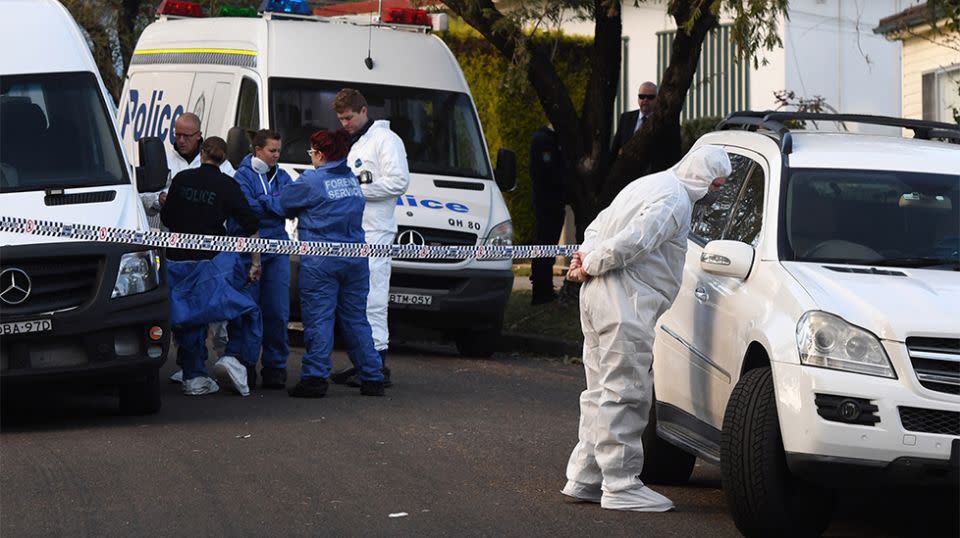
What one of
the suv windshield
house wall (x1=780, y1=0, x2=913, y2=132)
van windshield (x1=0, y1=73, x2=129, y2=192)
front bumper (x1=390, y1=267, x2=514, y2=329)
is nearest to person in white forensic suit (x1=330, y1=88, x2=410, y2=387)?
front bumper (x1=390, y1=267, x2=514, y2=329)

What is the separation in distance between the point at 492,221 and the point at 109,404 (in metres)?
4.08

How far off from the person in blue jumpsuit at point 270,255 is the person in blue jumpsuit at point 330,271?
36 cm

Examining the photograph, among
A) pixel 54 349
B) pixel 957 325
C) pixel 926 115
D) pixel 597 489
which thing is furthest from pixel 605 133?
pixel 957 325

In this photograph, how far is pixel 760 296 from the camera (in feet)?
23.9

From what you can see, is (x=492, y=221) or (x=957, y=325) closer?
(x=957, y=325)

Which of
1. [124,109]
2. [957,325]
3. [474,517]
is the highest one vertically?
[124,109]

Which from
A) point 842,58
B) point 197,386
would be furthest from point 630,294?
point 842,58

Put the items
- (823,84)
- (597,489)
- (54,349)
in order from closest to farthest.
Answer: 1. (597,489)
2. (54,349)
3. (823,84)

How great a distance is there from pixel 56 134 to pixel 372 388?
2.69 meters

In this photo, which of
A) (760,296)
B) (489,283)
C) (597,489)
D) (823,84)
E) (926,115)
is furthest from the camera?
(823,84)

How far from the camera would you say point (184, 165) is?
42.4ft

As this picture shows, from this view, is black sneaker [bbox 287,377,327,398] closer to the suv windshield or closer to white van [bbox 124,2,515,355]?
white van [bbox 124,2,515,355]

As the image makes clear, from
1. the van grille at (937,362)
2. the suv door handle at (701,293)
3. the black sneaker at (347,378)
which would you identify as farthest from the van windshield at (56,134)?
the van grille at (937,362)

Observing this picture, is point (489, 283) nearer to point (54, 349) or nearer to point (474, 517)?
point (54, 349)
